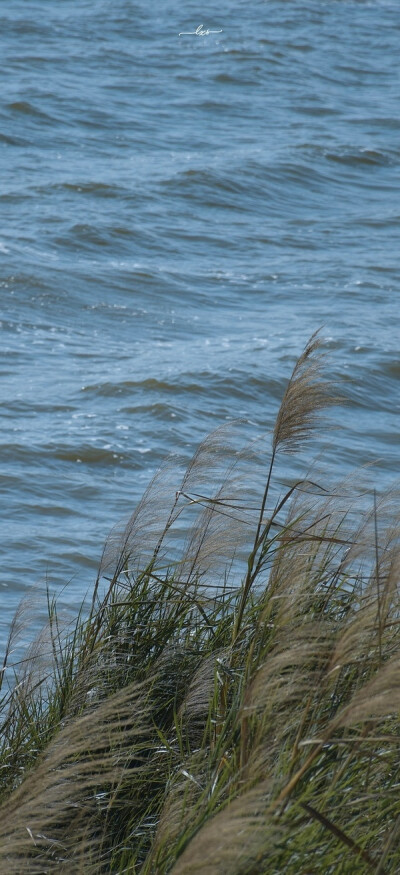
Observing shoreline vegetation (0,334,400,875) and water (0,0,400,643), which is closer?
shoreline vegetation (0,334,400,875)

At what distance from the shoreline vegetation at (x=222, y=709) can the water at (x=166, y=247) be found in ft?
3.63

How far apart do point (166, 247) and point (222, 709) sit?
11.0 meters

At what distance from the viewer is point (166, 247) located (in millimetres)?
13461

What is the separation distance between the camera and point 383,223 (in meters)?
15.0

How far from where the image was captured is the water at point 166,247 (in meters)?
8.77

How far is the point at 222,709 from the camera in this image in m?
2.86

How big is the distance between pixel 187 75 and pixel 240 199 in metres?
6.10

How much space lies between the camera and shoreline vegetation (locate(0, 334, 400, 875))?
2166 millimetres

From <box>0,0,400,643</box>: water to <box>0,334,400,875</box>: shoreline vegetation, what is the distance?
1.11 metres

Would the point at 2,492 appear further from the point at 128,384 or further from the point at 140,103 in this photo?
the point at 140,103

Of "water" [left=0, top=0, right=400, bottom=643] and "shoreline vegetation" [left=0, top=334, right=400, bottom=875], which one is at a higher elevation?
"shoreline vegetation" [left=0, top=334, right=400, bottom=875]

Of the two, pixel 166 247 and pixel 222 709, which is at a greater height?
pixel 222 709

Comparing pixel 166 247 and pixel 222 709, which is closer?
pixel 222 709

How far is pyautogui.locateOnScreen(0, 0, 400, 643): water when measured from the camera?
8.77 metres
